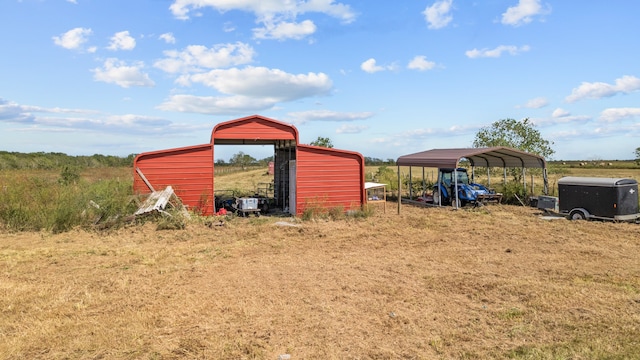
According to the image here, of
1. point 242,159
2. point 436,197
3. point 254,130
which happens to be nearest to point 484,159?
point 436,197

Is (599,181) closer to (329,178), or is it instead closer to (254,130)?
(329,178)

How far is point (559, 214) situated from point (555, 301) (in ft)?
35.3

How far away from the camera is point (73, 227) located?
41.3ft

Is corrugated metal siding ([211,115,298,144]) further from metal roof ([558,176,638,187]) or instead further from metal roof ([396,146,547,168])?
metal roof ([558,176,638,187])

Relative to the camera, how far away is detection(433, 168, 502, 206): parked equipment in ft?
59.7

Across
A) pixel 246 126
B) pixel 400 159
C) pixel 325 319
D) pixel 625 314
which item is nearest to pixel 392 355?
pixel 325 319

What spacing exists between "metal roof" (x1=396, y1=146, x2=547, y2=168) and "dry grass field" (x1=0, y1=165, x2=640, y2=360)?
659 cm

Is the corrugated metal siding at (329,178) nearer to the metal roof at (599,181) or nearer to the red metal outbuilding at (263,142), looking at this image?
the red metal outbuilding at (263,142)

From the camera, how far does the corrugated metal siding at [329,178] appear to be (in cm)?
1647

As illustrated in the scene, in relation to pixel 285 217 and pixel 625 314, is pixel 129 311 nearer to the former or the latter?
pixel 625 314

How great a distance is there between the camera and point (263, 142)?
18.4m

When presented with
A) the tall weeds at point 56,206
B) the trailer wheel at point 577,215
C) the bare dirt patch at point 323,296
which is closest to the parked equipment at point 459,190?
the trailer wheel at point 577,215

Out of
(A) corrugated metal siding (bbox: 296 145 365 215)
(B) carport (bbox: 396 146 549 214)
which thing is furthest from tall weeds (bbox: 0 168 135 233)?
(B) carport (bbox: 396 146 549 214)

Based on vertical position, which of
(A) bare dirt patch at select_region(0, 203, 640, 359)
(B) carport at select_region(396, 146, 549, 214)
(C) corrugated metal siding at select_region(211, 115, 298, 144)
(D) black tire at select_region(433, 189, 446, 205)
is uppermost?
(C) corrugated metal siding at select_region(211, 115, 298, 144)
